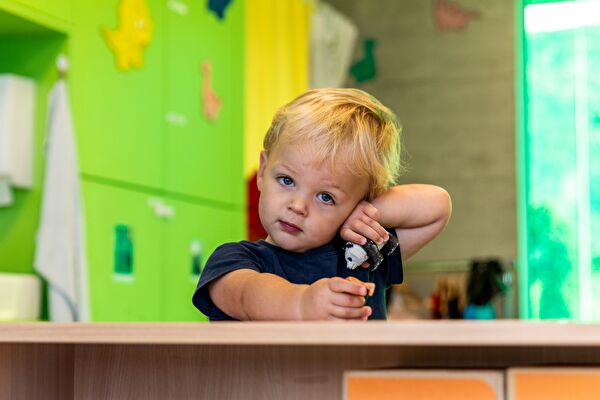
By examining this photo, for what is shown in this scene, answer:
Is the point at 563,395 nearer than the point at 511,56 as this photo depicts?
Yes

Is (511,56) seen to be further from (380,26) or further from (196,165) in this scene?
(196,165)

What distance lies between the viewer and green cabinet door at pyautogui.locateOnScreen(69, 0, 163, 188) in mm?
3088

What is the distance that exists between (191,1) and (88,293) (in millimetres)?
1377

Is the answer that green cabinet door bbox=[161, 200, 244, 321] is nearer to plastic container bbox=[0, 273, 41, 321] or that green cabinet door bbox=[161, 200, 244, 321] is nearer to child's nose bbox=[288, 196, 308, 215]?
plastic container bbox=[0, 273, 41, 321]

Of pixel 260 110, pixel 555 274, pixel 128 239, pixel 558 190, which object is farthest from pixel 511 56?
pixel 128 239

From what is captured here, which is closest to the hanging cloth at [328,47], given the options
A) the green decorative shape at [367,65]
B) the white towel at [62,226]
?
the green decorative shape at [367,65]

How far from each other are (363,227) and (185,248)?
96.7 inches

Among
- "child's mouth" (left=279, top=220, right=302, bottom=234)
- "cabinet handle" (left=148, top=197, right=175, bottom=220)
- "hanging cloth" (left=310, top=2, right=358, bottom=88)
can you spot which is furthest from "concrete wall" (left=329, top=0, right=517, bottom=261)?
"child's mouth" (left=279, top=220, right=302, bottom=234)

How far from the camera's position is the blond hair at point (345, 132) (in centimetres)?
126

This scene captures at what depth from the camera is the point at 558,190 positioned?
5598mm

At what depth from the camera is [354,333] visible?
74 cm

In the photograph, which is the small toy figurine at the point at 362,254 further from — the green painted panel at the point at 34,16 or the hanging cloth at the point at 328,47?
the hanging cloth at the point at 328,47

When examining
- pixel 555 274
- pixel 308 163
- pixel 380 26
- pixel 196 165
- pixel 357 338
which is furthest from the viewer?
pixel 380 26

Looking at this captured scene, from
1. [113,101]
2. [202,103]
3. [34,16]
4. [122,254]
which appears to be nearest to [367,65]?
[202,103]
